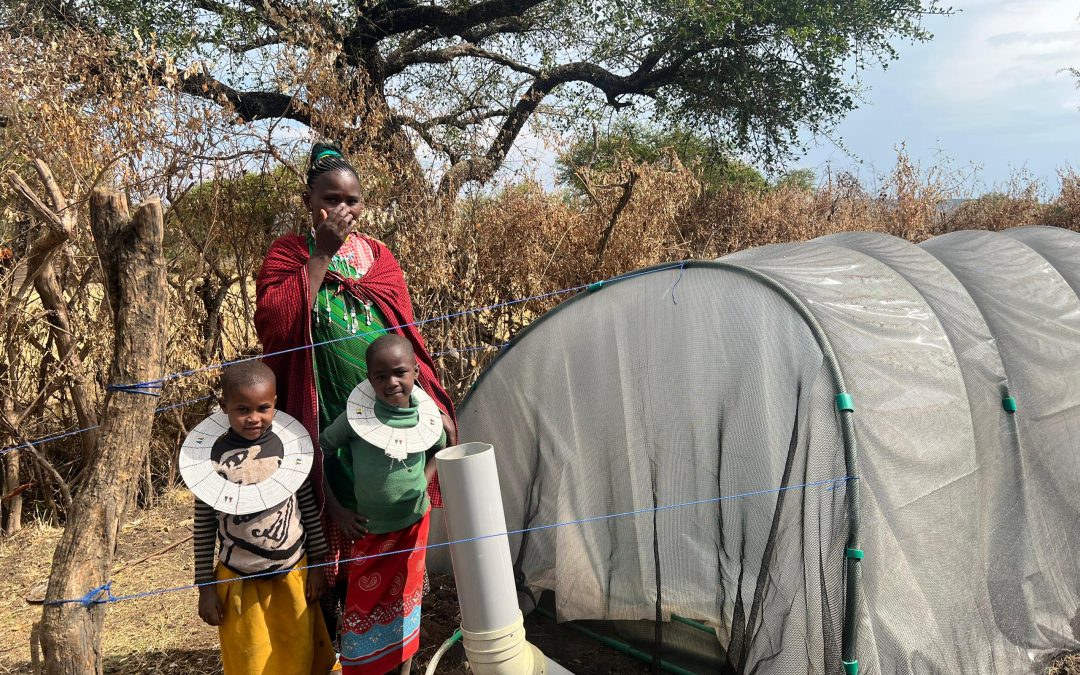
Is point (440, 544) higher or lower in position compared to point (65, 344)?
lower

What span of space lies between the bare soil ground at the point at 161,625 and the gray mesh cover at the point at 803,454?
0.55 feet

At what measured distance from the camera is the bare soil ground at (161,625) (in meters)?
3.46

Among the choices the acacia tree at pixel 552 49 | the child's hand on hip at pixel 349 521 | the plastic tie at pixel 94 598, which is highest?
the acacia tree at pixel 552 49

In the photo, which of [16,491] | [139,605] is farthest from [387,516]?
[16,491]

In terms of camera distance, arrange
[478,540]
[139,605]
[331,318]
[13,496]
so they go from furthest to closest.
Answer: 1. [13,496]
2. [139,605]
3. [331,318]
4. [478,540]

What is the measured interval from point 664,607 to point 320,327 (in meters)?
1.78

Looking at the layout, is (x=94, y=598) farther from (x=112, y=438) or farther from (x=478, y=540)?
(x=478, y=540)

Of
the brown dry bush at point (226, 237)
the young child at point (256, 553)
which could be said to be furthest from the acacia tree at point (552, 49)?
the young child at point (256, 553)

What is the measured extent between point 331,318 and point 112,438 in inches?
29.7

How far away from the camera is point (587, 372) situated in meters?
3.60

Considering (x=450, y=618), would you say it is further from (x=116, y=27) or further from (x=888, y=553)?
(x=116, y=27)

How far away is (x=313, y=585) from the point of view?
97.5 inches

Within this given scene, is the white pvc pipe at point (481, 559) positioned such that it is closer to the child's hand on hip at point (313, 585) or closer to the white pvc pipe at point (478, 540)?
the white pvc pipe at point (478, 540)

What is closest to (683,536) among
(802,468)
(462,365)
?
(802,468)
